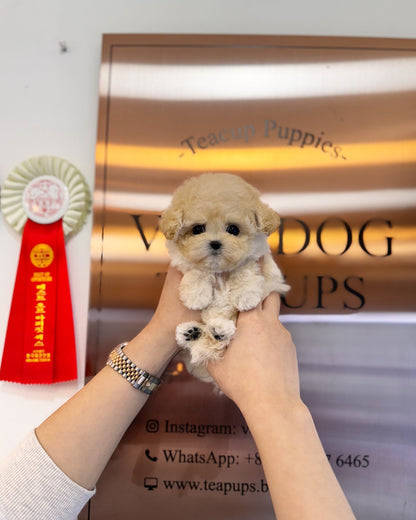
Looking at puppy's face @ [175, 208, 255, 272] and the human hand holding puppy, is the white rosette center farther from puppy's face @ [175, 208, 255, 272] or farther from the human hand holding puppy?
the human hand holding puppy

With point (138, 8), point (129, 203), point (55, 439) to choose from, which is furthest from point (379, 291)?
point (138, 8)

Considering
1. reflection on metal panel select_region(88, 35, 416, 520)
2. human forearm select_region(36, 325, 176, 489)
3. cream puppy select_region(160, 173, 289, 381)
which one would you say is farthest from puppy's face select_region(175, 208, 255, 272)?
reflection on metal panel select_region(88, 35, 416, 520)

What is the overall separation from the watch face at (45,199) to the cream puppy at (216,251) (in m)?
0.46

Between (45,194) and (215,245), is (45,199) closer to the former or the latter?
(45,194)

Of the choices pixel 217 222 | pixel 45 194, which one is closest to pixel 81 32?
pixel 45 194

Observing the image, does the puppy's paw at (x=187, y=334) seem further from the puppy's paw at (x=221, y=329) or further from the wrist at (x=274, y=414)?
the wrist at (x=274, y=414)

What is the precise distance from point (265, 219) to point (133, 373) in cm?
43

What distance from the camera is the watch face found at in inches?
42.8

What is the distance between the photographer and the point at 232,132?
1101 millimetres

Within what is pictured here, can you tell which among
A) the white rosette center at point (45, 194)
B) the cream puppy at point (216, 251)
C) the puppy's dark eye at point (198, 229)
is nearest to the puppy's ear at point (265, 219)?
the cream puppy at point (216, 251)

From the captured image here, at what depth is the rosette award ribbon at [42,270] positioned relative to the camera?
107 cm

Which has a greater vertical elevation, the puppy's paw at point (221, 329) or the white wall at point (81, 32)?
the white wall at point (81, 32)

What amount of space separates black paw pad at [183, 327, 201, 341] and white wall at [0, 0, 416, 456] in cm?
59

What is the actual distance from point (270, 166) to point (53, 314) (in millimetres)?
744
